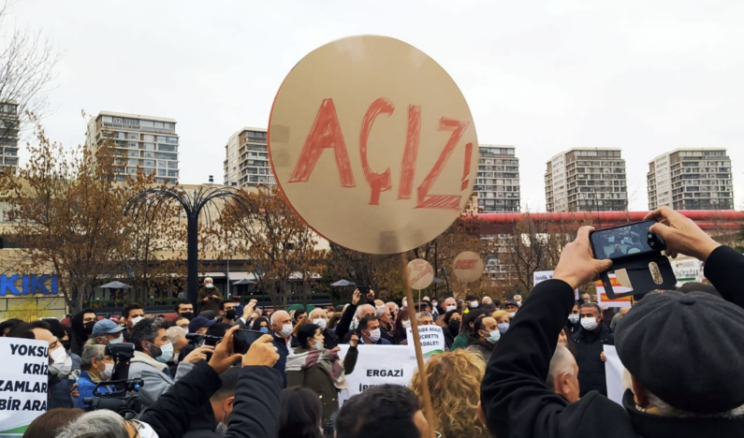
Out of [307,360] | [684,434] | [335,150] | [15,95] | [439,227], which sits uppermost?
[15,95]

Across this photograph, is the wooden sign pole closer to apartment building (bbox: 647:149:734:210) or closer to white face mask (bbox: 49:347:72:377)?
white face mask (bbox: 49:347:72:377)

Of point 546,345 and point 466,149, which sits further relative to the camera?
point 466,149

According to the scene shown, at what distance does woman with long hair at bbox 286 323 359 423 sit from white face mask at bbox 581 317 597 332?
3.07m

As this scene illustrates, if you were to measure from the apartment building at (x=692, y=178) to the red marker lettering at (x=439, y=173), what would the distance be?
474ft

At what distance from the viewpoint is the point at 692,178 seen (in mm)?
141125

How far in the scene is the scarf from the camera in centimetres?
663

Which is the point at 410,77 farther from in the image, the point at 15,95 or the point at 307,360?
the point at 15,95

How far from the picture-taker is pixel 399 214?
295 centimetres

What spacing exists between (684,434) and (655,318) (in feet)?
0.82

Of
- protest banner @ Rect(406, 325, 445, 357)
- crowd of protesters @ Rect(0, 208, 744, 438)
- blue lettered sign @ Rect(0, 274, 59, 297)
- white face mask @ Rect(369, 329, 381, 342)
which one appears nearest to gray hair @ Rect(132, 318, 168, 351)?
crowd of protesters @ Rect(0, 208, 744, 438)

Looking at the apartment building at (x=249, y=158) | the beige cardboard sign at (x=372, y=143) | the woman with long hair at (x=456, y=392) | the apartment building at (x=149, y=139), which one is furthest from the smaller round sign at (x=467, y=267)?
the apartment building at (x=149, y=139)

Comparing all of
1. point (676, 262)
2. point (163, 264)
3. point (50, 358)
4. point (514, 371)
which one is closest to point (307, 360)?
point (50, 358)

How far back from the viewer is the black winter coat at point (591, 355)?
7219 millimetres

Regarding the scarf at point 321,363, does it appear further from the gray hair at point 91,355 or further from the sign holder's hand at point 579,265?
the sign holder's hand at point 579,265
